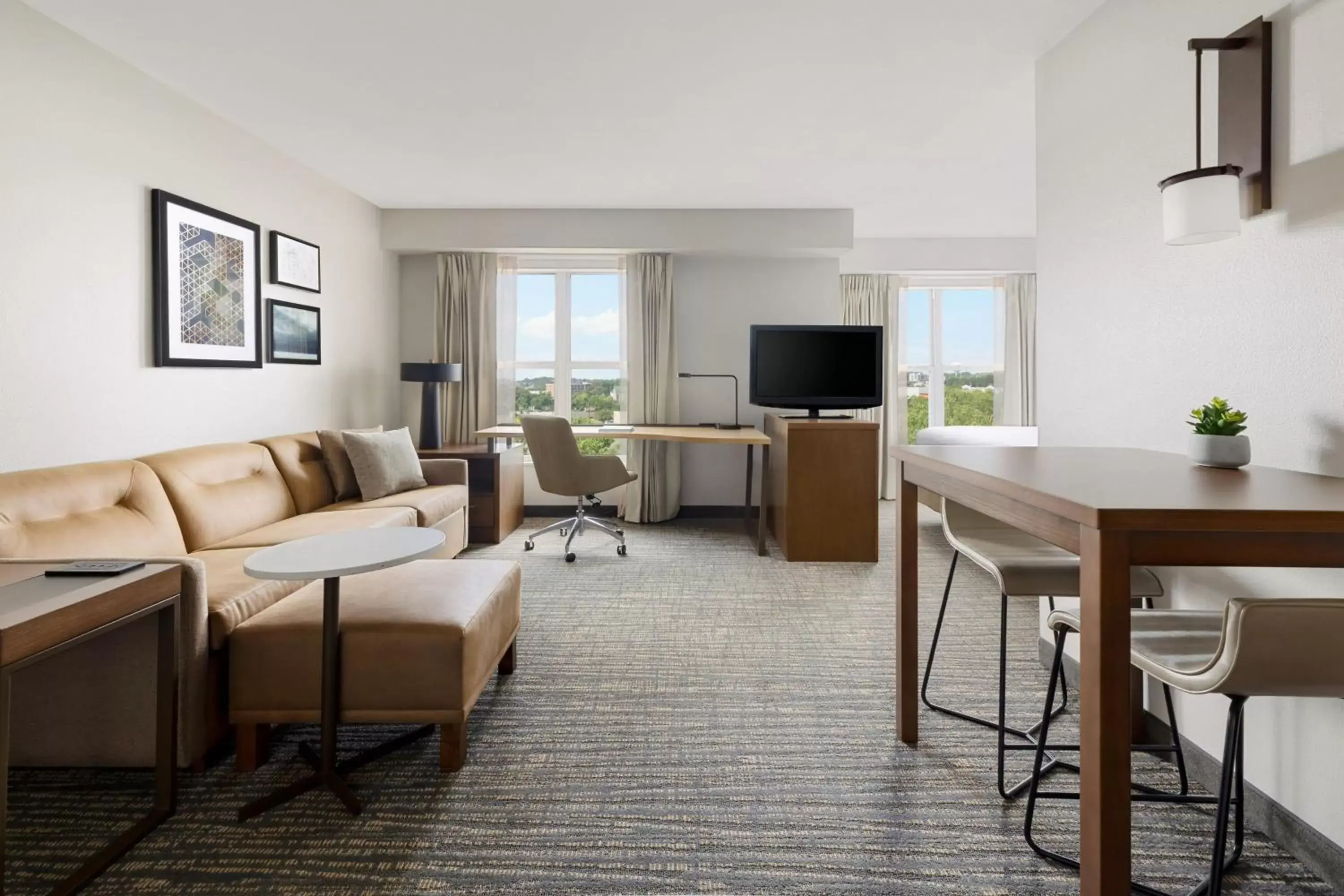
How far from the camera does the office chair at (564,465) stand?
14.2 ft

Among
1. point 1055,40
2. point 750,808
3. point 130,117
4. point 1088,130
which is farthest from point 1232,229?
point 130,117

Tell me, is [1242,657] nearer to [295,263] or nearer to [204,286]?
[204,286]

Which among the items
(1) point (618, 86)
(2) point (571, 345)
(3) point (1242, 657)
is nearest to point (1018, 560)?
(3) point (1242, 657)

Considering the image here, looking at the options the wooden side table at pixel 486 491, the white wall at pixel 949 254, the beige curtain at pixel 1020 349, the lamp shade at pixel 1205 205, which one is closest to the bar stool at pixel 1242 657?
the lamp shade at pixel 1205 205

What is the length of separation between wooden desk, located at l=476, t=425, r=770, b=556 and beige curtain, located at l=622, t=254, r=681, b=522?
0.68 ft

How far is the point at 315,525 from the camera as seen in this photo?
10.3ft

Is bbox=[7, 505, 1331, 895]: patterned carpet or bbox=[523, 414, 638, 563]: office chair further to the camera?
bbox=[523, 414, 638, 563]: office chair

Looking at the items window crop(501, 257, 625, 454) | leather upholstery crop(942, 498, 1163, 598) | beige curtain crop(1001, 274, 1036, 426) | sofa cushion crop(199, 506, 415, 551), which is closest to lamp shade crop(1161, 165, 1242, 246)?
leather upholstery crop(942, 498, 1163, 598)

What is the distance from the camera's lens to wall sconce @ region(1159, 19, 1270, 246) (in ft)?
5.19

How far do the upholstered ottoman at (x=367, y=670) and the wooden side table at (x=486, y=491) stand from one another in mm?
2697

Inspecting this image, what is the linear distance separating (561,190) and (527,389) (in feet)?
5.70

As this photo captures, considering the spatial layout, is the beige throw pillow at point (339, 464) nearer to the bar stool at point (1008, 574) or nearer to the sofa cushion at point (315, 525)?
the sofa cushion at point (315, 525)

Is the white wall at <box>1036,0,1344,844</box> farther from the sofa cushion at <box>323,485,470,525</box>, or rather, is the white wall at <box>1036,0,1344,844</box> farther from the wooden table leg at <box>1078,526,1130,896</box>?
the sofa cushion at <box>323,485,470,525</box>

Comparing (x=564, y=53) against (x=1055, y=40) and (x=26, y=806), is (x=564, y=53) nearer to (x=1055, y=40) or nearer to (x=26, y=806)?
(x=1055, y=40)
